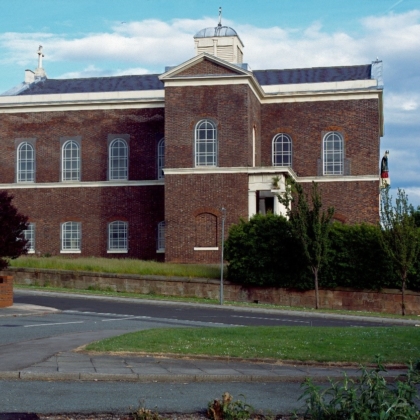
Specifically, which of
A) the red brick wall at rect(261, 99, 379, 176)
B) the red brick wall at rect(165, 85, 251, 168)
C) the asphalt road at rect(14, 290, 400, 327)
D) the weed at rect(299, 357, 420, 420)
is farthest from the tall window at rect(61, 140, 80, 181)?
the weed at rect(299, 357, 420, 420)

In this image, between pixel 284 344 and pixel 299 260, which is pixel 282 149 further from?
pixel 284 344

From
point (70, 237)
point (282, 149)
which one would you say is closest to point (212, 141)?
point (282, 149)

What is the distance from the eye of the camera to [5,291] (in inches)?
1065

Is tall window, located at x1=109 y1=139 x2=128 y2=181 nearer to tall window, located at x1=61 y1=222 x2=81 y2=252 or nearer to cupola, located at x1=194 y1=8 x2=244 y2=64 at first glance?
tall window, located at x1=61 y1=222 x2=81 y2=252

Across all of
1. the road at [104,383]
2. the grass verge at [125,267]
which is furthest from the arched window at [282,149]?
the road at [104,383]

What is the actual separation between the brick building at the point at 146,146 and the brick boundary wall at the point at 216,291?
709 cm

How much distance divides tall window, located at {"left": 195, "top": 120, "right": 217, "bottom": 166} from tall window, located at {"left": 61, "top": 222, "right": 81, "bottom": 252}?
381 inches

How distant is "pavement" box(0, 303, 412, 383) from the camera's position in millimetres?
11711

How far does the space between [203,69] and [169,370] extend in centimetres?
3196

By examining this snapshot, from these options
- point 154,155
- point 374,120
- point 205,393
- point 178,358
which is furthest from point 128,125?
point 205,393

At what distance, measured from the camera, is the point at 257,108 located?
1832 inches

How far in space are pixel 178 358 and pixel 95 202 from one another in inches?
1385

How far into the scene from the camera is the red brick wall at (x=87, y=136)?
1886 inches

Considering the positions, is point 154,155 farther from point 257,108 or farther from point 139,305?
point 139,305
